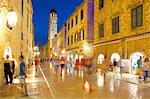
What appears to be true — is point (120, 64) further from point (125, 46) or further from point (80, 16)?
point (80, 16)

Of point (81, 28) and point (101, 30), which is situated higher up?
point (81, 28)

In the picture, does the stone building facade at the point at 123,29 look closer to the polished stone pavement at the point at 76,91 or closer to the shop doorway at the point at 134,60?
the shop doorway at the point at 134,60

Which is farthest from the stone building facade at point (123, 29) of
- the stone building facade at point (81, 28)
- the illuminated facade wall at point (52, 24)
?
the illuminated facade wall at point (52, 24)

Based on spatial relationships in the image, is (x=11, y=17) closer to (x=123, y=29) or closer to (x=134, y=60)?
(x=134, y=60)

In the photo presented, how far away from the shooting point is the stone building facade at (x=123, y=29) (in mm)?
24700

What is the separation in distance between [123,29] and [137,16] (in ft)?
10.3

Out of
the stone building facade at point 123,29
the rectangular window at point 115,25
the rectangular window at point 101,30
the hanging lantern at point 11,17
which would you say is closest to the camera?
the hanging lantern at point 11,17

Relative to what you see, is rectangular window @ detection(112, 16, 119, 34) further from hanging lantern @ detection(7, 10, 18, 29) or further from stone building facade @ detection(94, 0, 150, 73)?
hanging lantern @ detection(7, 10, 18, 29)

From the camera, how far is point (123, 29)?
28.9m

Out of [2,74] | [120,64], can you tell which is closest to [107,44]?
[120,64]

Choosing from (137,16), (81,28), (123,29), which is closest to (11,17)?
(137,16)

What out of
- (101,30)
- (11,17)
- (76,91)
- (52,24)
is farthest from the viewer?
(52,24)

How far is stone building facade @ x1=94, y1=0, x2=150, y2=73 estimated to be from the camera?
2470 centimetres

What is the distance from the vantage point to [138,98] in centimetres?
1228
